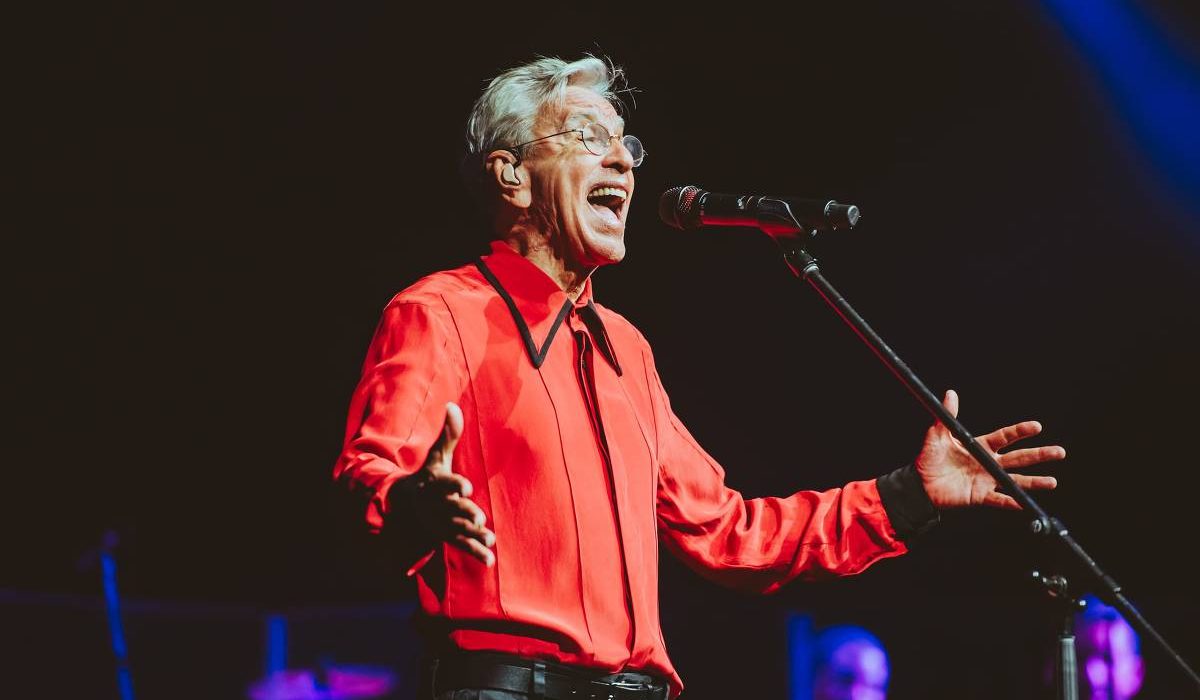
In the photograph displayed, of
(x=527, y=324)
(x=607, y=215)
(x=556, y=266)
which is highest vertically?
(x=607, y=215)

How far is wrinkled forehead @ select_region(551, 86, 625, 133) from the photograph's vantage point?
8.43 feet

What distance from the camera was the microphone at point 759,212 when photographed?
84.2 inches

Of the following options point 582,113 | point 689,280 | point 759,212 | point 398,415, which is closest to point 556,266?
point 582,113

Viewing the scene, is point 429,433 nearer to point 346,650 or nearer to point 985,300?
point 985,300

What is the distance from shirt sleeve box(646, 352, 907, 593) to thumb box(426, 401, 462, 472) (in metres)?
0.92

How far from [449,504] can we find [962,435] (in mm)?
980

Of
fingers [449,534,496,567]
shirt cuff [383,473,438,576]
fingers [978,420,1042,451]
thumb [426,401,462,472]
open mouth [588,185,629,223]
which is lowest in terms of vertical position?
fingers [449,534,496,567]

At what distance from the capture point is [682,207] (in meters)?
2.43

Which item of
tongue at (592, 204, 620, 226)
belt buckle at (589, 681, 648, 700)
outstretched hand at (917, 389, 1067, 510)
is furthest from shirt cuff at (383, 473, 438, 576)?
outstretched hand at (917, 389, 1067, 510)

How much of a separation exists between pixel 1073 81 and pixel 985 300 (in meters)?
0.96

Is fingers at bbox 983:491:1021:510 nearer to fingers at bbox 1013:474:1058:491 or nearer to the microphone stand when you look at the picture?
fingers at bbox 1013:474:1058:491

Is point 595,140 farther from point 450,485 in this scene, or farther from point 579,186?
point 450,485

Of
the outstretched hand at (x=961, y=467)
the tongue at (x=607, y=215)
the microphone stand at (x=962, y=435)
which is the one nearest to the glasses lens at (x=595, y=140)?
the tongue at (x=607, y=215)

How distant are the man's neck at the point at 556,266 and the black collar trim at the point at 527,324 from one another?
0.39 ft
